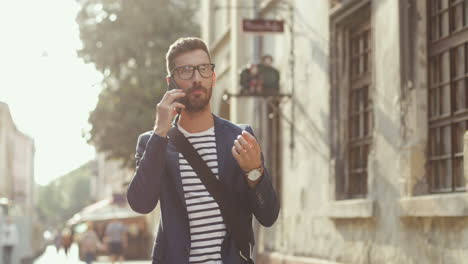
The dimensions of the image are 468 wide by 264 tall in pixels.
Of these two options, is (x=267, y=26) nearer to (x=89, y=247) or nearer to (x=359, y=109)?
(x=359, y=109)

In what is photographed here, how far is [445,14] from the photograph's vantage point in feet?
29.2

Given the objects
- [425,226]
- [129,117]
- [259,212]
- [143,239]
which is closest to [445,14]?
[425,226]

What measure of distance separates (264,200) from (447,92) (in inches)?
206

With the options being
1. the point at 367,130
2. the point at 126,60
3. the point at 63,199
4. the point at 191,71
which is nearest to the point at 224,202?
the point at 191,71

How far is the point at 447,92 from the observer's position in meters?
8.83

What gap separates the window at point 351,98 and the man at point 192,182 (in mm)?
7131

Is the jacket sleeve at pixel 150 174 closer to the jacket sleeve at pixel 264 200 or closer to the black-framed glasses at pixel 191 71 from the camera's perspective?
the black-framed glasses at pixel 191 71

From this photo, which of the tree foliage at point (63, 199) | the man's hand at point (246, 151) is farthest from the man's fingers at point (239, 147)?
the tree foliage at point (63, 199)

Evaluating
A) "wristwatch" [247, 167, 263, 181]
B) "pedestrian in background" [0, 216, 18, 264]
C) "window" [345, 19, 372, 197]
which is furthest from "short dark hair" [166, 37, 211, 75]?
"pedestrian in background" [0, 216, 18, 264]

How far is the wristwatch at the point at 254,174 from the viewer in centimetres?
390

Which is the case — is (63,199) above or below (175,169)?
above

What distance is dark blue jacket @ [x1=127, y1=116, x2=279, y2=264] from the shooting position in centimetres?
400

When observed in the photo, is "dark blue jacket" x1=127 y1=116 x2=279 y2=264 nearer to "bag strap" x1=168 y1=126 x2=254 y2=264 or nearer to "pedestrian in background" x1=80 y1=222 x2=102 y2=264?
"bag strap" x1=168 y1=126 x2=254 y2=264

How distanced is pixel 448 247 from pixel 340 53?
185 inches
